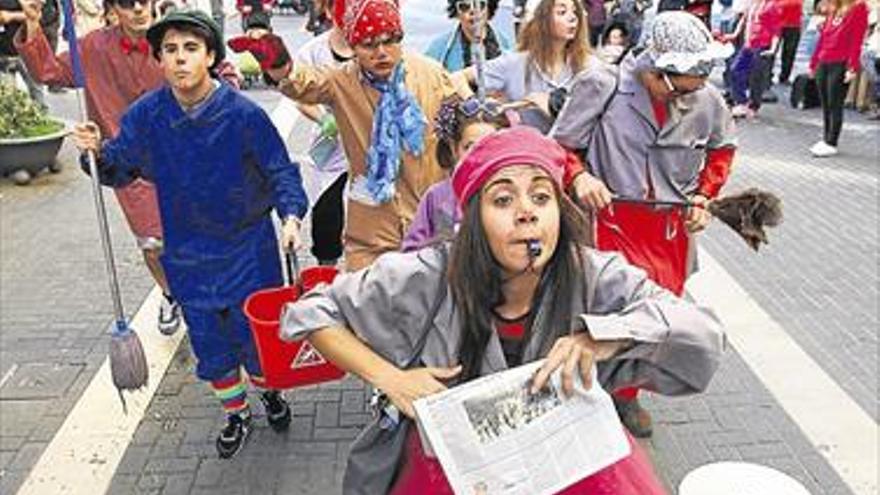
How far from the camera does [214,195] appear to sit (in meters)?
3.55

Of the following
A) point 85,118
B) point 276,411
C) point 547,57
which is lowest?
point 276,411

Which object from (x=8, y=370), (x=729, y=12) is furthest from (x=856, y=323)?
(x=729, y=12)

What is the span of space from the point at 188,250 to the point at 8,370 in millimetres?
1730

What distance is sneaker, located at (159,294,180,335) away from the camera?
5102mm

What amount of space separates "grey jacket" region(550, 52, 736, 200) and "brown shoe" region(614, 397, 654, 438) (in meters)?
1.02

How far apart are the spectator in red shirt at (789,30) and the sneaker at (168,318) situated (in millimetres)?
8563

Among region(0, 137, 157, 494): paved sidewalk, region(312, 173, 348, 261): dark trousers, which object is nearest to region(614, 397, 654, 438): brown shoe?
region(312, 173, 348, 261): dark trousers

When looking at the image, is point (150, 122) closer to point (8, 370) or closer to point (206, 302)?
point (206, 302)

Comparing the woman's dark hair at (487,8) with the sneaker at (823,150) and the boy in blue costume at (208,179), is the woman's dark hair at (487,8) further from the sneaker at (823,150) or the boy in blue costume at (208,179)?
the sneaker at (823,150)

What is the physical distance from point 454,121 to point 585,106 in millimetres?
626

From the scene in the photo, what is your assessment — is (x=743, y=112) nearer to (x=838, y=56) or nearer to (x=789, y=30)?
(x=789, y=30)

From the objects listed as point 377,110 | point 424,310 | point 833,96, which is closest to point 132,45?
point 377,110

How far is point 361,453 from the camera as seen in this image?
236 centimetres

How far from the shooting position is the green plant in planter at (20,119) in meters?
7.92
